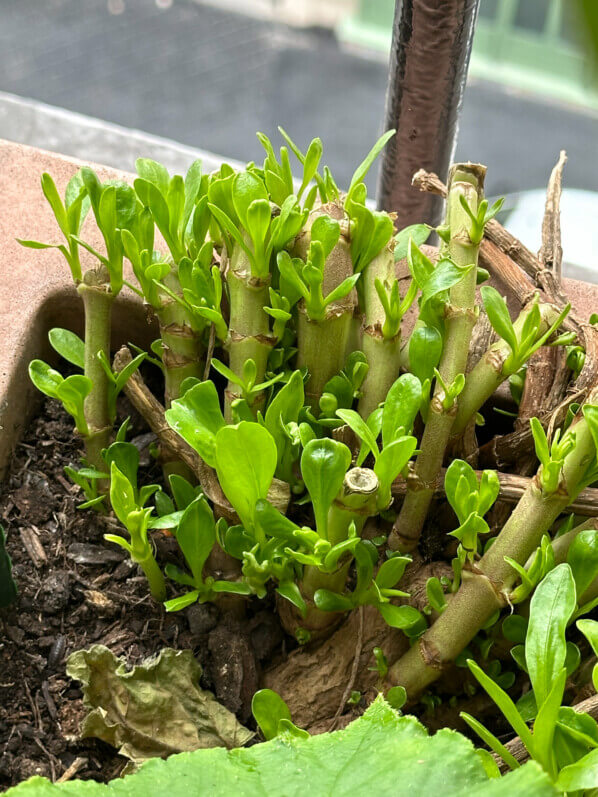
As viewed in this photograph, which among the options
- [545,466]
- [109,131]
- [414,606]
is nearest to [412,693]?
[414,606]

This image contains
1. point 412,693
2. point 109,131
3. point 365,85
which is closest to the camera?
point 412,693

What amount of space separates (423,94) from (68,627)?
61 centimetres

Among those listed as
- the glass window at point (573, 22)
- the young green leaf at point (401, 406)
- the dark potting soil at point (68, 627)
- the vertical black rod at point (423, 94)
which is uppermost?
the glass window at point (573, 22)

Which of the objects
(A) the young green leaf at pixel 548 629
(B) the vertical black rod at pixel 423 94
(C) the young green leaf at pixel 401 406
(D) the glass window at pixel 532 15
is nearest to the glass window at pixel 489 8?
(D) the glass window at pixel 532 15

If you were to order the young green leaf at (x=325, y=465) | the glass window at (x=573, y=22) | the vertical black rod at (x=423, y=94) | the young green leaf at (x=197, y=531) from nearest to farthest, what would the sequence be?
1. the glass window at (x=573, y=22)
2. the young green leaf at (x=325, y=465)
3. the young green leaf at (x=197, y=531)
4. the vertical black rod at (x=423, y=94)

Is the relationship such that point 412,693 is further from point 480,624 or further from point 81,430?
point 81,430

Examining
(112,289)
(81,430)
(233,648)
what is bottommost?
(233,648)

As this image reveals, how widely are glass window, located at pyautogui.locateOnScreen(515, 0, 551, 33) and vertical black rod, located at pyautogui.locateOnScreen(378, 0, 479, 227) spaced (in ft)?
4.45

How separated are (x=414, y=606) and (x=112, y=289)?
34 centimetres

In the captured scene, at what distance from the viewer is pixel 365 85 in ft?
7.97

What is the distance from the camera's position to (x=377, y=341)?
0.65 metres

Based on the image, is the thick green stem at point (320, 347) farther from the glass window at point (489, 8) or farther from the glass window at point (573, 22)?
the glass window at point (489, 8)

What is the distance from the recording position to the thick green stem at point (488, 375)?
635 mm

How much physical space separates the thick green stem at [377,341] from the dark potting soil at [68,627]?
0.21 m
